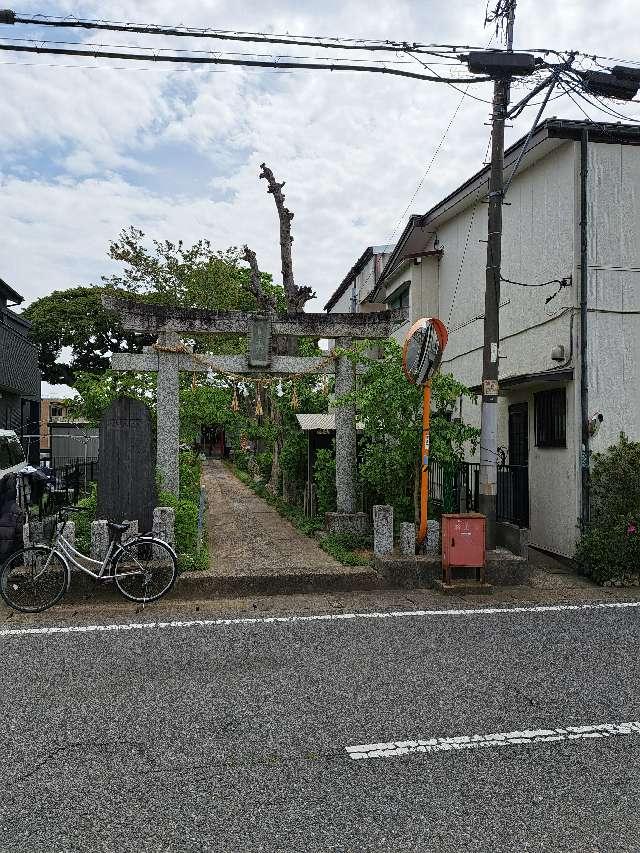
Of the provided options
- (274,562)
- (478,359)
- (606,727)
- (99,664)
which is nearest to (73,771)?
(99,664)

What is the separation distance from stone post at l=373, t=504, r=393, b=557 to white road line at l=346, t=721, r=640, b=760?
194 inches

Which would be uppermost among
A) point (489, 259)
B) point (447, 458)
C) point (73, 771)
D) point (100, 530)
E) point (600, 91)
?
point (600, 91)

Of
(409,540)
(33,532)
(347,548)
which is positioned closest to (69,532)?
(33,532)

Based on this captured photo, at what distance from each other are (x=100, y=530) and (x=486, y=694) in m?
5.66

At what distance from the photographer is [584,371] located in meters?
10.4

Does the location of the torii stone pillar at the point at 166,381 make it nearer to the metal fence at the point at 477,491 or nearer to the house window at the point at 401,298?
the metal fence at the point at 477,491

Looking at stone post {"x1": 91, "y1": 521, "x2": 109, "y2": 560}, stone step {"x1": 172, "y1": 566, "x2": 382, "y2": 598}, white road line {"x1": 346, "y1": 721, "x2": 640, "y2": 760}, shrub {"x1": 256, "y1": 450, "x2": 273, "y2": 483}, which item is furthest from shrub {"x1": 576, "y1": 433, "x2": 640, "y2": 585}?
shrub {"x1": 256, "y1": 450, "x2": 273, "y2": 483}

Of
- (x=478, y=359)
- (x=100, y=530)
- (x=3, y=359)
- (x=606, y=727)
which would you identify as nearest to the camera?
(x=606, y=727)

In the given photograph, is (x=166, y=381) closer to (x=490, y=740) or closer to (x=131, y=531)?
(x=131, y=531)

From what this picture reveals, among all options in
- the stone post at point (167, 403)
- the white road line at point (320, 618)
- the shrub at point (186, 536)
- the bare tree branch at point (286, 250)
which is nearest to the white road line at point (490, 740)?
the white road line at point (320, 618)

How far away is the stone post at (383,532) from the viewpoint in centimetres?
945

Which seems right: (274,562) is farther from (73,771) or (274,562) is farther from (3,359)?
(3,359)

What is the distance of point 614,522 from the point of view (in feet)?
31.6

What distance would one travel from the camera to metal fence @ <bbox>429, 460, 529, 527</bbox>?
11086 mm
